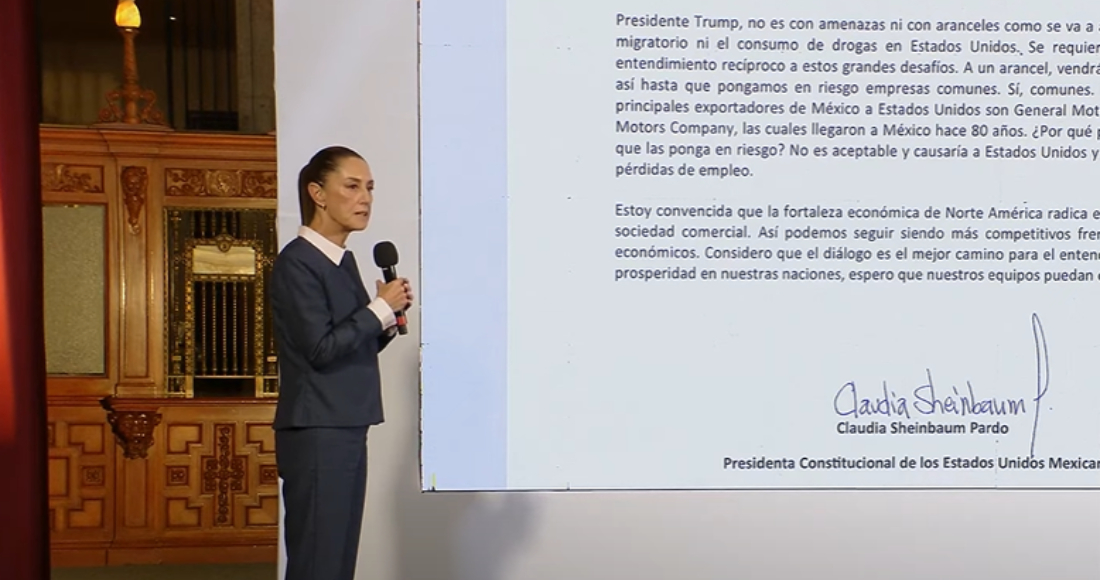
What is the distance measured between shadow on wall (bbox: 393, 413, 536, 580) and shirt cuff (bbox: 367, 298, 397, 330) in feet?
1.99

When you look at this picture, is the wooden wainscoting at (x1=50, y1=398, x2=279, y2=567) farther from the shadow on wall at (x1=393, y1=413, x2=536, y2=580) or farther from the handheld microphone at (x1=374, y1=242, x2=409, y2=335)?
the handheld microphone at (x1=374, y1=242, x2=409, y2=335)

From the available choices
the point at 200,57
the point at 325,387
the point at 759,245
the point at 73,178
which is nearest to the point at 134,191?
the point at 73,178

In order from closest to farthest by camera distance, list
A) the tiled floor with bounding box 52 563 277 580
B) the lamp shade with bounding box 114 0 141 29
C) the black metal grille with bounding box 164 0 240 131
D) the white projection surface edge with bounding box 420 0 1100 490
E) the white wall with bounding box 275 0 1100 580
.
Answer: the white projection surface edge with bounding box 420 0 1100 490, the white wall with bounding box 275 0 1100 580, the tiled floor with bounding box 52 563 277 580, the lamp shade with bounding box 114 0 141 29, the black metal grille with bounding box 164 0 240 131

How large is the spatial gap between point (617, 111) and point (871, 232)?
0.72 metres

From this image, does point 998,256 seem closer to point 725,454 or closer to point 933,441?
point 933,441

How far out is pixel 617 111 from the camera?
104 inches

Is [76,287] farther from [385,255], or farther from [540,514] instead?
[540,514]

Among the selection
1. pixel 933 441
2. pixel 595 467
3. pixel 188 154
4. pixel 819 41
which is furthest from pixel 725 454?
pixel 188 154

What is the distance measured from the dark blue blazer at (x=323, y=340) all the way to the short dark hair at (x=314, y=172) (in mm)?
104

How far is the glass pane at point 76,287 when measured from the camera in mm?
4586

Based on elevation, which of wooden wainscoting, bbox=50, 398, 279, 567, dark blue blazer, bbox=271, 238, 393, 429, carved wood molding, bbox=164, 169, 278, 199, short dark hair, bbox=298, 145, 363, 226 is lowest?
wooden wainscoting, bbox=50, 398, 279, 567

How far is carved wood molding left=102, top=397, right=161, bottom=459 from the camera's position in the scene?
14.7 feet

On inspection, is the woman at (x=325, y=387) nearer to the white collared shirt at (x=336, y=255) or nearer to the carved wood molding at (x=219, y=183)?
the white collared shirt at (x=336, y=255)
